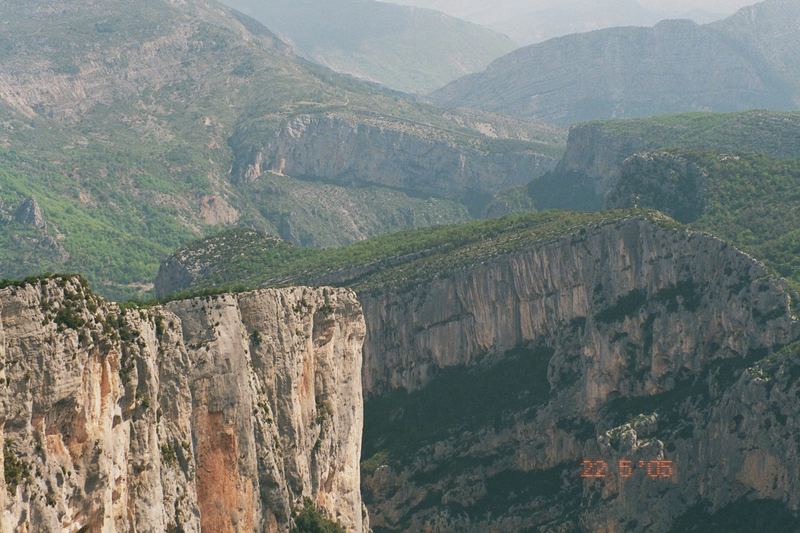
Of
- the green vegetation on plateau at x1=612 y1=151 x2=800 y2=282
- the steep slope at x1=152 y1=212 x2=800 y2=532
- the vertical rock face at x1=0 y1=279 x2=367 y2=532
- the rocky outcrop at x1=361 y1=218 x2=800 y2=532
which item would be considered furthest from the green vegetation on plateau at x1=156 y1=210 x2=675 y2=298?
the vertical rock face at x1=0 y1=279 x2=367 y2=532

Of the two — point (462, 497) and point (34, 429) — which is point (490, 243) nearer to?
point (462, 497)

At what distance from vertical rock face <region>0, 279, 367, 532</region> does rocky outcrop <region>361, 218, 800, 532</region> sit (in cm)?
2852

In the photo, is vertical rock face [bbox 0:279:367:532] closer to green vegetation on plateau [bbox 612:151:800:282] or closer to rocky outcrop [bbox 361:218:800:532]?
rocky outcrop [bbox 361:218:800:532]

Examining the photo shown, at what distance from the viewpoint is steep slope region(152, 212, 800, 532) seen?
449ft

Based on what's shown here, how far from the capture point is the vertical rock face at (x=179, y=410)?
76688mm

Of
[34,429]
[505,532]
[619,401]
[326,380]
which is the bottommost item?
[505,532]

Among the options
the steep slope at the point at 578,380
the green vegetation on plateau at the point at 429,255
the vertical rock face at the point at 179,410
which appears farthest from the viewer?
the green vegetation on plateau at the point at 429,255

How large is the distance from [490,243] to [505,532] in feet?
132

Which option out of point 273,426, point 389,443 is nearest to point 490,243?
point 389,443

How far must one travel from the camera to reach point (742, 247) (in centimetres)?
16125

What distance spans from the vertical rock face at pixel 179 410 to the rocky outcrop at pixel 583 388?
2852 centimetres

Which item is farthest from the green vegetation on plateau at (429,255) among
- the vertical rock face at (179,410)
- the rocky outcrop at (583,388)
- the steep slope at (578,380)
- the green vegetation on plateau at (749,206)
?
the vertical rock face at (179,410)

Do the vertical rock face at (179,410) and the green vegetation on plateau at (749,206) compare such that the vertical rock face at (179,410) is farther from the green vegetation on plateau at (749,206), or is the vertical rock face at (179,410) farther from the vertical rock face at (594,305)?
the green vegetation on plateau at (749,206)

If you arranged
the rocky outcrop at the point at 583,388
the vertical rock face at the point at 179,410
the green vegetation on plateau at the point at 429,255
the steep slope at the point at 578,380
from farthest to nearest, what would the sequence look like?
the green vegetation on plateau at the point at 429,255
the rocky outcrop at the point at 583,388
the steep slope at the point at 578,380
the vertical rock face at the point at 179,410
